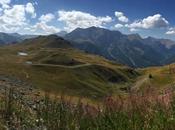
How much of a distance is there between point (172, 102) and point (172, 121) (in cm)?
161

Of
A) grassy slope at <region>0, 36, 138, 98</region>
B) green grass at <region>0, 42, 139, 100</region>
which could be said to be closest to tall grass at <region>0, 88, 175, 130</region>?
green grass at <region>0, 42, 139, 100</region>

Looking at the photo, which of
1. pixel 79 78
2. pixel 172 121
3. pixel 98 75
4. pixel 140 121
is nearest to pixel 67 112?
pixel 140 121

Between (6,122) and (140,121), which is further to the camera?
(6,122)

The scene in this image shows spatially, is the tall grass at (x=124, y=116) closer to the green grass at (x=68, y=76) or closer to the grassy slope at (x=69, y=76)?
the green grass at (x=68, y=76)

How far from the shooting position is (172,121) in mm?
10867

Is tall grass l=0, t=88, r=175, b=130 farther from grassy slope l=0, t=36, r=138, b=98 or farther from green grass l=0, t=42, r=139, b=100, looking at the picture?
grassy slope l=0, t=36, r=138, b=98

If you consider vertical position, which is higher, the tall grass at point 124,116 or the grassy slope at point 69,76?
the grassy slope at point 69,76

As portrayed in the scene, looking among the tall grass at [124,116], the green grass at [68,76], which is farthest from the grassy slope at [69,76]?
the tall grass at [124,116]

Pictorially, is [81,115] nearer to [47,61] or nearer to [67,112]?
[67,112]

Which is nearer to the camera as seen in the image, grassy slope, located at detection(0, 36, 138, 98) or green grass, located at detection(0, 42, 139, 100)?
green grass, located at detection(0, 42, 139, 100)

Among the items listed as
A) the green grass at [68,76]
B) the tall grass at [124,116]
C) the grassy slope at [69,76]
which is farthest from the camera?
the grassy slope at [69,76]

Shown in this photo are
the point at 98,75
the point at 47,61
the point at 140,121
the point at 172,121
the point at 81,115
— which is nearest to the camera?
the point at 172,121

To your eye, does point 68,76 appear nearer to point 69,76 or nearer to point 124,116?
point 69,76

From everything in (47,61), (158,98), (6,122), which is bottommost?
(6,122)
